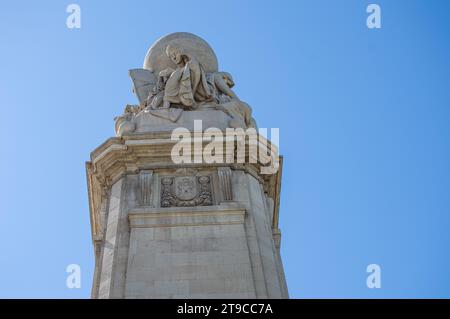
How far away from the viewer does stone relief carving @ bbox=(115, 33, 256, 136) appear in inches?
864

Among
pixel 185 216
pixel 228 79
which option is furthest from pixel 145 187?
pixel 228 79

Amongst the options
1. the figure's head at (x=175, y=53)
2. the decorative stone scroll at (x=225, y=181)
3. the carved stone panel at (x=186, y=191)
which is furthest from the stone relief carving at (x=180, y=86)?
the carved stone panel at (x=186, y=191)

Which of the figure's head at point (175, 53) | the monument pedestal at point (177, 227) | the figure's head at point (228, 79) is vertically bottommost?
the monument pedestal at point (177, 227)

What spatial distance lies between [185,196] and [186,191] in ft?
0.61

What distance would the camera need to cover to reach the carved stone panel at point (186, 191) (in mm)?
18719

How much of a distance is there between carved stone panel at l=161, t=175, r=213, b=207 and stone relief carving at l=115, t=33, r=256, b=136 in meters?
2.29

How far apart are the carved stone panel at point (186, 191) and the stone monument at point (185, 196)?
0.08 ft

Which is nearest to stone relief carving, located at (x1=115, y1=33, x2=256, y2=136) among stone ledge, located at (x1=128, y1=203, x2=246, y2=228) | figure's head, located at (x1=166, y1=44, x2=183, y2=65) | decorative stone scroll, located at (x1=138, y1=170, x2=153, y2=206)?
figure's head, located at (x1=166, y1=44, x2=183, y2=65)

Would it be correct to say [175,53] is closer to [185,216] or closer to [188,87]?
[188,87]

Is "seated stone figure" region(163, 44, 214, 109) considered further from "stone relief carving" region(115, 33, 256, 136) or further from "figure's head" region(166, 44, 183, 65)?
"figure's head" region(166, 44, 183, 65)

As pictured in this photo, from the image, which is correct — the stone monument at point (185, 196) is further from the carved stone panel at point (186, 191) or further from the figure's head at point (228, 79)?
the figure's head at point (228, 79)
